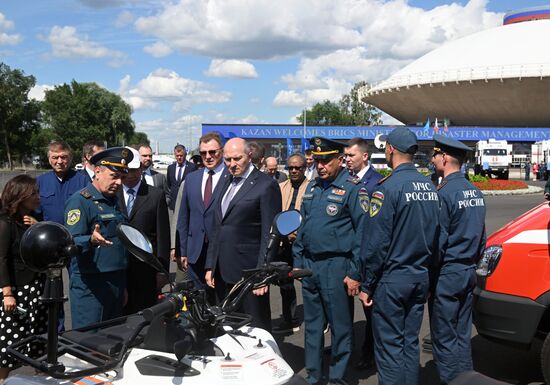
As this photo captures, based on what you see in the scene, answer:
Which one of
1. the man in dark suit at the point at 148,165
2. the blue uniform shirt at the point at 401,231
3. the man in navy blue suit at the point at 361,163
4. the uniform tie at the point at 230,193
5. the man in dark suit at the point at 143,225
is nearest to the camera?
the blue uniform shirt at the point at 401,231

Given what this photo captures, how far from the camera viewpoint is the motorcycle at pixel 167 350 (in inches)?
91.4

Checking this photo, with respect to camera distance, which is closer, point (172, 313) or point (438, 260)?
point (172, 313)

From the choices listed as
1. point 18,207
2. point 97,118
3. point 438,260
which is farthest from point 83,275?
point 97,118

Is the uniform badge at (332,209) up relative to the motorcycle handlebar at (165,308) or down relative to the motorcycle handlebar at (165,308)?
up

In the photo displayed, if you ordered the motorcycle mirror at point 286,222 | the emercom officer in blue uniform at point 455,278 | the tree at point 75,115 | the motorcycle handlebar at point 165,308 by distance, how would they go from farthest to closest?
the tree at point 75,115 → the emercom officer in blue uniform at point 455,278 → the motorcycle mirror at point 286,222 → the motorcycle handlebar at point 165,308

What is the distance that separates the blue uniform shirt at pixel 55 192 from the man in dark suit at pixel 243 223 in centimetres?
204

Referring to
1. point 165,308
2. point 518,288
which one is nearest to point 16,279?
point 165,308

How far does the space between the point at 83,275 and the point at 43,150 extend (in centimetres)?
7395

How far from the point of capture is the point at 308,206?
4758 mm

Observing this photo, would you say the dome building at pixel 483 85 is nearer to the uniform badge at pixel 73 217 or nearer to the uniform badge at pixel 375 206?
the uniform badge at pixel 375 206

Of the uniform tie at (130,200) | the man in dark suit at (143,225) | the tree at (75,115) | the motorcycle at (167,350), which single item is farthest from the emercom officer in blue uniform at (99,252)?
the tree at (75,115)

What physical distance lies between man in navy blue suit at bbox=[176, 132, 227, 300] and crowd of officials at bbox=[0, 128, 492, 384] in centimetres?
1

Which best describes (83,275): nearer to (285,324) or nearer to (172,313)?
(172,313)

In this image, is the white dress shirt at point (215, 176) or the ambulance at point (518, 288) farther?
the white dress shirt at point (215, 176)
